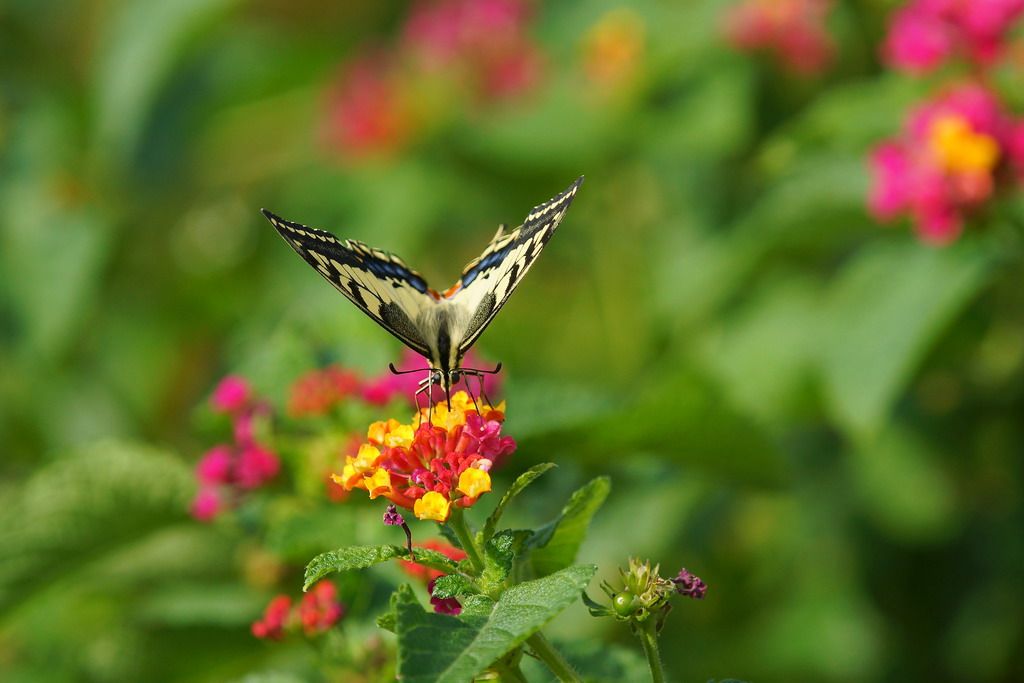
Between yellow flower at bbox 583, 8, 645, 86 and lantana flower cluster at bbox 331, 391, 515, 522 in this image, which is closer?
lantana flower cluster at bbox 331, 391, 515, 522

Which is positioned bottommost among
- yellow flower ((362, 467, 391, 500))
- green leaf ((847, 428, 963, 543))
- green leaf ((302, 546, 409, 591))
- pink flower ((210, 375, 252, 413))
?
green leaf ((302, 546, 409, 591))

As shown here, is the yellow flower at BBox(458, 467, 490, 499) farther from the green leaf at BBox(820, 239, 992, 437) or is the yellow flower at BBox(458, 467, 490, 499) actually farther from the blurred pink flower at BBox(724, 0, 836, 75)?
the blurred pink flower at BBox(724, 0, 836, 75)

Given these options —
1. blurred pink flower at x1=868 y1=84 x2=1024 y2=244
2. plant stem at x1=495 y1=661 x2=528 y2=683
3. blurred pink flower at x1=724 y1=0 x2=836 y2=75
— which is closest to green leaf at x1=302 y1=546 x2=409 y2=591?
plant stem at x1=495 y1=661 x2=528 y2=683

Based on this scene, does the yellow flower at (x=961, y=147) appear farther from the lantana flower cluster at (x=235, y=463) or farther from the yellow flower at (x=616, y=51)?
the lantana flower cluster at (x=235, y=463)

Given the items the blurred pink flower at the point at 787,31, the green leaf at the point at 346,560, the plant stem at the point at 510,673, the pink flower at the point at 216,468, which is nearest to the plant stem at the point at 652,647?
the plant stem at the point at 510,673

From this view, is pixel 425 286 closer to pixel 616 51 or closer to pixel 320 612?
pixel 320 612

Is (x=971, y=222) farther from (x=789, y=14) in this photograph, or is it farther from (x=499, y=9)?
(x=499, y=9)
